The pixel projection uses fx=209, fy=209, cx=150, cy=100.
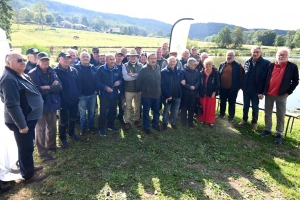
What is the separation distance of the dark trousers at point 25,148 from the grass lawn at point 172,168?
0.79 feet

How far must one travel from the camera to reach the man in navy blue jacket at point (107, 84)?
5.02m

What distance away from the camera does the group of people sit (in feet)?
11.1

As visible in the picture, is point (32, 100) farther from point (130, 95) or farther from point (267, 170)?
point (267, 170)

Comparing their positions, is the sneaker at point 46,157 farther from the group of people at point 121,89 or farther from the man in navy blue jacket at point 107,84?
the man in navy blue jacket at point 107,84

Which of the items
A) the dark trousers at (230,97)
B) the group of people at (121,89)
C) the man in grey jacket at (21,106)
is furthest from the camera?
the dark trousers at (230,97)

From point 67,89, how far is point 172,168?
2.72m

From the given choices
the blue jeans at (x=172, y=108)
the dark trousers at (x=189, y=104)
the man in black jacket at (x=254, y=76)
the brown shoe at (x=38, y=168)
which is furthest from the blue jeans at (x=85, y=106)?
the man in black jacket at (x=254, y=76)

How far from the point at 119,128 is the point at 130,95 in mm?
994

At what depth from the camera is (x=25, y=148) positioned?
333 cm

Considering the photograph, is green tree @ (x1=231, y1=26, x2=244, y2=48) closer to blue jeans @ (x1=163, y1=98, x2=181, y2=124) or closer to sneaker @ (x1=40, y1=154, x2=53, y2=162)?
blue jeans @ (x1=163, y1=98, x2=181, y2=124)

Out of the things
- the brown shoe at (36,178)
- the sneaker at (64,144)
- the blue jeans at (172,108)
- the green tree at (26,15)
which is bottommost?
the brown shoe at (36,178)

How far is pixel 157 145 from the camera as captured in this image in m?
5.00

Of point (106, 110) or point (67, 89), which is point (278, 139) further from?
point (67, 89)

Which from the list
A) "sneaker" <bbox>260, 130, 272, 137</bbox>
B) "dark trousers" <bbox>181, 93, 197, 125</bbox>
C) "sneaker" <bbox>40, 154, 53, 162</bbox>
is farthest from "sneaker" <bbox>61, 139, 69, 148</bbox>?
"sneaker" <bbox>260, 130, 272, 137</bbox>
